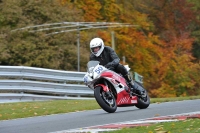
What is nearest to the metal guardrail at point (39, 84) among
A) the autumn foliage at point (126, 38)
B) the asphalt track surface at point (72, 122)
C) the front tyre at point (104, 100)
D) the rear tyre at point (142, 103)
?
the autumn foliage at point (126, 38)

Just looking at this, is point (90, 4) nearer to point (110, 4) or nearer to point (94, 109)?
point (110, 4)

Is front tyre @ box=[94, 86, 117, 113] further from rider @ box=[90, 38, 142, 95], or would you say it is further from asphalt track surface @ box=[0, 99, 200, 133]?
rider @ box=[90, 38, 142, 95]

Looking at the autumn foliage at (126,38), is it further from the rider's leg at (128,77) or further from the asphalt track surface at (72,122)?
the asphalt track surface at (72,122)

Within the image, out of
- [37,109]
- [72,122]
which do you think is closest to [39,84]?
[37,109]

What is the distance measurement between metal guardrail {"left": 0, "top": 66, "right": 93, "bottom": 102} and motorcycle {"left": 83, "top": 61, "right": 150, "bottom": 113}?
788 cm

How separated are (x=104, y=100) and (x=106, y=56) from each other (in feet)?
4.04

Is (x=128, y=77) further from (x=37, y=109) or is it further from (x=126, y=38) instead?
(x=126, y=38)

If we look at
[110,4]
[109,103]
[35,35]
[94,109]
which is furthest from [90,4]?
[109,103]

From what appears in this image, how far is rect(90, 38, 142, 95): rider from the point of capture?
44.7 ft

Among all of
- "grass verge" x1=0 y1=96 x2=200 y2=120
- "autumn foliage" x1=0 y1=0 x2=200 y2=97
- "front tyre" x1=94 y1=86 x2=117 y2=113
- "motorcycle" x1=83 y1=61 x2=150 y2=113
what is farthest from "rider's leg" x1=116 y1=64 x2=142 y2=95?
"autumn foliage" x1=0 y1=0 x2=200 y2=97

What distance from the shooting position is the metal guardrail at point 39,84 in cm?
2159

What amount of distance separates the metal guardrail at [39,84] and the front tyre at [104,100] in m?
8.23

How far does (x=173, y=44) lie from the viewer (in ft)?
144

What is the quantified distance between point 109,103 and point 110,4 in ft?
86.2
